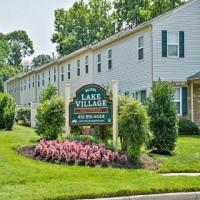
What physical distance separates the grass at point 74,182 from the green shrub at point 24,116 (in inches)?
830

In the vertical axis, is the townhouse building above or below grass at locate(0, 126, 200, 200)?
above

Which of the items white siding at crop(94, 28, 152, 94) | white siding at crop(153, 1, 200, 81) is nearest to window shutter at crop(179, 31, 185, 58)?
white siding at crop(153, 1, 200, 81)

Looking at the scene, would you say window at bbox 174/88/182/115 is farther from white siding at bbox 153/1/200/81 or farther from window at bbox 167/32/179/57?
window at bbox 167/32/179/57

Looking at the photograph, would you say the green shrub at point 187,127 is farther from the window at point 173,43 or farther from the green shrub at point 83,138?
the green shrub at point 83,138

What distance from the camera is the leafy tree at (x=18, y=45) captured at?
10906 centimetres

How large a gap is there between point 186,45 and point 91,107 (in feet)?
46.9

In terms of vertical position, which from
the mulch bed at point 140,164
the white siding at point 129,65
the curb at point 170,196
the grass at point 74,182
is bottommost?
the curb at point 170,196

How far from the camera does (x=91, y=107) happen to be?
596 inches

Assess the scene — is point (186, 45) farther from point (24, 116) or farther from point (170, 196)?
point (170, 196)

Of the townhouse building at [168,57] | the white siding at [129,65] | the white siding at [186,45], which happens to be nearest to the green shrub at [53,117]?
the townhouse building at [168,57]

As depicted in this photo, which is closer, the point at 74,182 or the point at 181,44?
the point at 74,182

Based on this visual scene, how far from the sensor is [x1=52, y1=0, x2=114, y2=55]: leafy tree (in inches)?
2464

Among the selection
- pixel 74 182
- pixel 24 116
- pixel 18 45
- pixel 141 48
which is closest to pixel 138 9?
pixel 24 116

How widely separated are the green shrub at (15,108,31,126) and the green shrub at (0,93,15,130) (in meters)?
7.24
